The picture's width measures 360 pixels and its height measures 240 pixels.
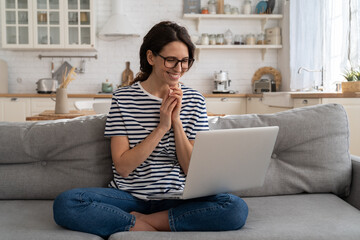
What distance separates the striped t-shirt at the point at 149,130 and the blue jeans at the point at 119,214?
0.11 m

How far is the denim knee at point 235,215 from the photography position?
1.35 metres

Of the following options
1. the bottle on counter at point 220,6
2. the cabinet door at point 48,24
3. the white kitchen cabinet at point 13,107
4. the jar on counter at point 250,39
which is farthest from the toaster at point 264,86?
the white kitchen cabinet at point 13,107

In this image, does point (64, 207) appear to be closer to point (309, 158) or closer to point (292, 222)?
point (292, 222)

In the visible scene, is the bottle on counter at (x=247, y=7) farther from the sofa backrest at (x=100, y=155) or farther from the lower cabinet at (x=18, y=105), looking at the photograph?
the sofa backrest at (x=100, y=155)

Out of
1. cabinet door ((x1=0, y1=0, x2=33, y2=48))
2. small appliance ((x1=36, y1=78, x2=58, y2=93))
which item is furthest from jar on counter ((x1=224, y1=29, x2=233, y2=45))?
cabinet door ((x1=0, y1=0, x2=33, y2=48))

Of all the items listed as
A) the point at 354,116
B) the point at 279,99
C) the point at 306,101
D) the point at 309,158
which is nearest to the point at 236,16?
the point at 279,99

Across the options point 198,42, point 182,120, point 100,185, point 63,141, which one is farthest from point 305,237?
point 198,42

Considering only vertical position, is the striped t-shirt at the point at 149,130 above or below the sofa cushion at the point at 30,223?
above

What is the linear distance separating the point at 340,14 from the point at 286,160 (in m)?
2.96

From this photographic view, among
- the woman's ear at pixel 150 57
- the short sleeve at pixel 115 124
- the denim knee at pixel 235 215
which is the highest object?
the woman's ear at pixel 150 57

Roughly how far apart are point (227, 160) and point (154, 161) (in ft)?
1.18

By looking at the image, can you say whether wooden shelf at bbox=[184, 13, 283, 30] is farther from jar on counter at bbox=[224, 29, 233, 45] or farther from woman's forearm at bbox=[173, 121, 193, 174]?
woman's forearm at bbox=[173, 121, 193, 174]

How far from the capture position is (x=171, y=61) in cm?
150

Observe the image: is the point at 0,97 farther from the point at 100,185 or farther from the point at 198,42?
the point at 100,185
